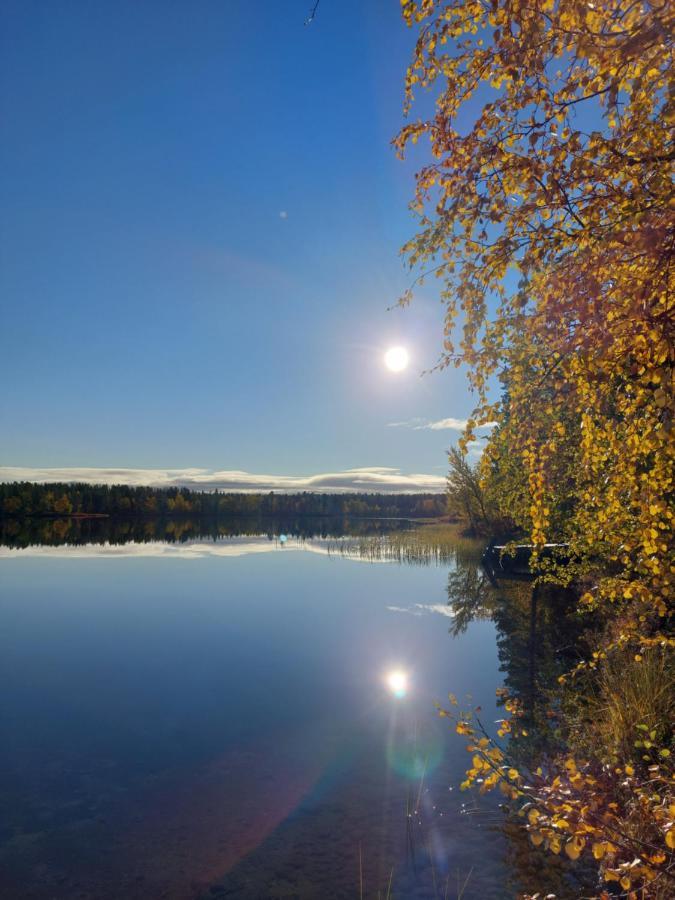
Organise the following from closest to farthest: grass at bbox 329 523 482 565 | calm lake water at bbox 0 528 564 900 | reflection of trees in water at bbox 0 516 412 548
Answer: calm lake water at bbox 0 528 564 900 < grass at bbox 329 523 482 565 < reflection of trees in water at bbox 0 516 412 548

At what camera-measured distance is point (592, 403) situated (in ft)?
19.9

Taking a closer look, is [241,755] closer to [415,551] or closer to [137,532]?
[415,551]

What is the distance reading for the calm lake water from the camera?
7.88 metres

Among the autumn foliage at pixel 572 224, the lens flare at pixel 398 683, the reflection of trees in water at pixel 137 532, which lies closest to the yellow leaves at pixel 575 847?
the autumn foliage at pixel 572 224

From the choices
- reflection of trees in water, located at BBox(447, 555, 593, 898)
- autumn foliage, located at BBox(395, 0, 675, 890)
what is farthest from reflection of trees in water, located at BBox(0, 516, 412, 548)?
autumn foliage, located at BBox(395, 0, 675, 890)

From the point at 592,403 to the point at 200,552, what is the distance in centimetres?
5929

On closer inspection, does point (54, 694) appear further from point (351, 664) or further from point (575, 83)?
point (575, 83)

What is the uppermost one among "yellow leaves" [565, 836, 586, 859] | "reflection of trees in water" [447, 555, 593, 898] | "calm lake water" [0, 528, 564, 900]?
"yellow leaves" [565, 836, 586, 859]

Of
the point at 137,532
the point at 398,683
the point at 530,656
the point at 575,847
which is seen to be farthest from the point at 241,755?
the point at 137,532

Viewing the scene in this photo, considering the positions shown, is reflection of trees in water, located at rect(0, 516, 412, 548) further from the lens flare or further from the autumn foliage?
the autumn foliage

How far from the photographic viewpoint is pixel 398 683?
17.3 m

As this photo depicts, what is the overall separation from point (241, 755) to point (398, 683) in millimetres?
6713

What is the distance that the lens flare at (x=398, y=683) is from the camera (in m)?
16.4

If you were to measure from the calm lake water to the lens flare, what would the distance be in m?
0.22
